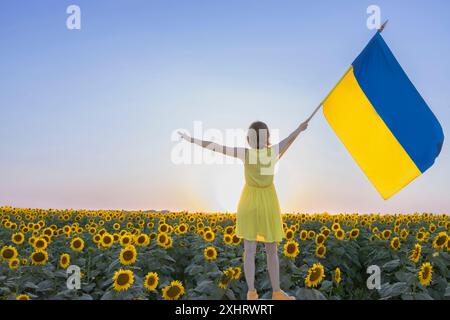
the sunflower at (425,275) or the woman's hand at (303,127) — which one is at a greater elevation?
the woman's hand at (303,127)

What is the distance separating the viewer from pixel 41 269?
8242 mm

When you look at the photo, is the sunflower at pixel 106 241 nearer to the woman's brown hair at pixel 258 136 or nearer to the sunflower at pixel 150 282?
the sunflower at pixel 150 282

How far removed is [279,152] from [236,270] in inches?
82.6

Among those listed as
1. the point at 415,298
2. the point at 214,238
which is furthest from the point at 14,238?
the point at 415,298

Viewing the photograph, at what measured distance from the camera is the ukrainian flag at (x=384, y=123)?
8.26m

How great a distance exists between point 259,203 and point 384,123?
332 centimetres

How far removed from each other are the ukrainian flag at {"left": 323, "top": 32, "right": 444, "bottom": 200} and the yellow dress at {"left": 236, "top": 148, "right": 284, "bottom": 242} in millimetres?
1973

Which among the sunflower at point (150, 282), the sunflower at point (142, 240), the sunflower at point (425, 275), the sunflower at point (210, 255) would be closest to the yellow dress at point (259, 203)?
the sunflower at point (150, 282)

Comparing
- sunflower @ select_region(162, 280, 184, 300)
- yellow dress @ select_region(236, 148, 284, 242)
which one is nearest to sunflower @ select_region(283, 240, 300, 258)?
yellow dress @ select_region(236, 148, 284, 242)

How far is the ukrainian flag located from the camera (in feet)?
27.1

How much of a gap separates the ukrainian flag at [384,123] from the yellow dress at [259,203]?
197 cm

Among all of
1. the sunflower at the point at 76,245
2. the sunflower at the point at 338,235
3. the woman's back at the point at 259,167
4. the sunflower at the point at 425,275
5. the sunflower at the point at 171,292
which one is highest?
the woman's back at the point at 259,167

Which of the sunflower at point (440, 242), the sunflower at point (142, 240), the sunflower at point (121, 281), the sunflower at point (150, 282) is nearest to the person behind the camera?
the sunflower at point (121, 281)
